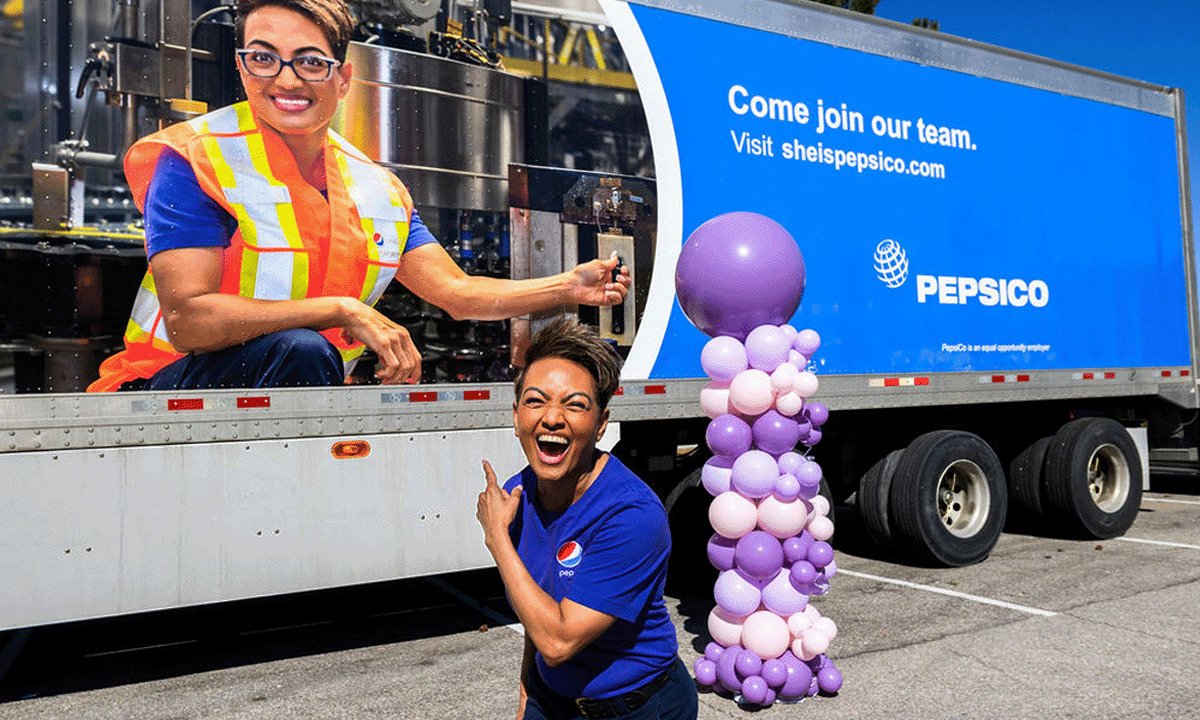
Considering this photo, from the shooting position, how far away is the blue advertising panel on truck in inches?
251

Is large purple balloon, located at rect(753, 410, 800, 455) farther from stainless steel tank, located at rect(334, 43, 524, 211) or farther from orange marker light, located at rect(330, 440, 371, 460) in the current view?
orange marker light, located at rect(330, 440, 371, 460)

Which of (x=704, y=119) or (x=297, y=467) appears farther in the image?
(x=704, y=119)

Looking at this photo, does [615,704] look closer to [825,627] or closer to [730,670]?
[730,670]

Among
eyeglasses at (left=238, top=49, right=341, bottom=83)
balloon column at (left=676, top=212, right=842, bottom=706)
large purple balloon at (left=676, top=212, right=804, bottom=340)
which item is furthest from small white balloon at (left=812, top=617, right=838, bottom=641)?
eyeglasses at (left=238, top=49, right=341, bottom=83)

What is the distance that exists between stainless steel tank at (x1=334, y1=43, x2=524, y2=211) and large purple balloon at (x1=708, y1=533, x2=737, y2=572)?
2.22 m

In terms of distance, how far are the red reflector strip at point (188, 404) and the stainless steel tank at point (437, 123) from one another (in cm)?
155

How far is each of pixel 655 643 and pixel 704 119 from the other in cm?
466

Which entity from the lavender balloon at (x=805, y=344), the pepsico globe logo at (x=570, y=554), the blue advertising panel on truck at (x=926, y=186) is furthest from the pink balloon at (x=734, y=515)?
the pepsico globe logo at (x=570, y=554)

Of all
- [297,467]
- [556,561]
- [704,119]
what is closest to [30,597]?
[297,467]

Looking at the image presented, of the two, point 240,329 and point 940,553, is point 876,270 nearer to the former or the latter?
point 940,553

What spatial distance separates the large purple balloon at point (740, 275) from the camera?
16.4ft

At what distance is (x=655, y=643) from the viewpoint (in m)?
2.35

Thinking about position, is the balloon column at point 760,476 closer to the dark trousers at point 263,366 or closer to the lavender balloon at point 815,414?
the lavender balloon at point 815,414

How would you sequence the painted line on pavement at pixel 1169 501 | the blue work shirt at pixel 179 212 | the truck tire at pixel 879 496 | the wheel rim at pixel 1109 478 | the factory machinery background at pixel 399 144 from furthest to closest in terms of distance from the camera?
the painted line on pavement at pixel 1169 501
the wheel rim at pixel 1109 478
the truck tire at pixel 879 496
the blue work shirt at pixel 179 212
the factory machinery background at pixel 399 144
